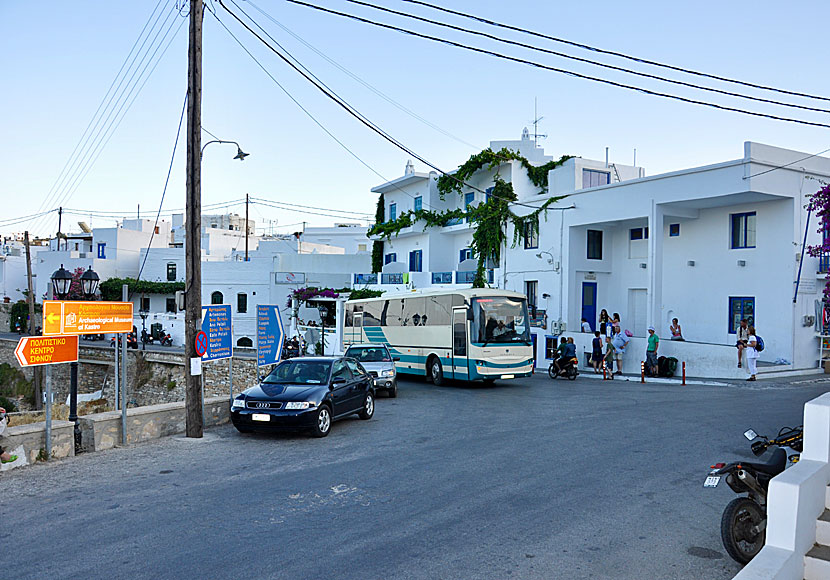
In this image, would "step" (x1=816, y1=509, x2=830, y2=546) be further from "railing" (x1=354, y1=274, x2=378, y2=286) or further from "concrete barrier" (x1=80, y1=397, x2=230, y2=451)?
"railing" (x1=354, y1=274, x2=378, y2=286)

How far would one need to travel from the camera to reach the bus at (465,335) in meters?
22.2

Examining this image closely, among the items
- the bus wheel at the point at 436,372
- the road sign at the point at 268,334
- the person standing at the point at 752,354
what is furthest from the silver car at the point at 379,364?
the person standing at the point at 752,354

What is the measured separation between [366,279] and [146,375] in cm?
1562

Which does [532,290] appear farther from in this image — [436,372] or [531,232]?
[436,372]

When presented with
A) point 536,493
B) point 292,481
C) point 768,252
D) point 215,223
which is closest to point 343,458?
point 292,481

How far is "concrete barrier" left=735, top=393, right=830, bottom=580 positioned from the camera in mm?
4727

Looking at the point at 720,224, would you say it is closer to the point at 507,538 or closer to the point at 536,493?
the point at 536,493

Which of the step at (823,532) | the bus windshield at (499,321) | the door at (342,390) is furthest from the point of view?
the bus windshield at (499,321)

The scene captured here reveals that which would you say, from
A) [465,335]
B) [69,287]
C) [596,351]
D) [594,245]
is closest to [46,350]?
[69,287]

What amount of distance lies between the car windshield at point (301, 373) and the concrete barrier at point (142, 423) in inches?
54.2

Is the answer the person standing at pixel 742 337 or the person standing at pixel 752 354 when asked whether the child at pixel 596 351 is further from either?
the person standing at pixel 752 354

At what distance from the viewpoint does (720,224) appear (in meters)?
27.5

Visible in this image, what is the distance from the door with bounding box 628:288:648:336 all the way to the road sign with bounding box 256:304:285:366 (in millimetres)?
19809

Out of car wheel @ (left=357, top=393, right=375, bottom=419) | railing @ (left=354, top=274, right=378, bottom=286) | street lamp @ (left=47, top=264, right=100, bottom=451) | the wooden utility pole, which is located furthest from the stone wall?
street lamp @ (left=47, top=264, right=100, bottom=451)
